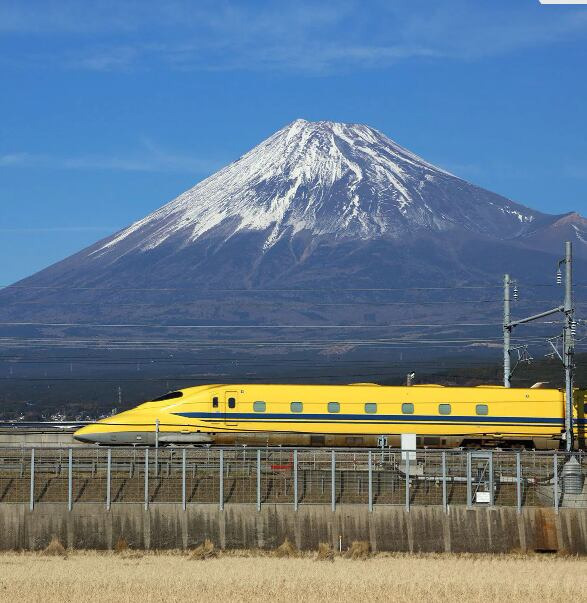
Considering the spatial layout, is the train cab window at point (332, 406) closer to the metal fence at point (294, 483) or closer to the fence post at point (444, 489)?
the metal fence at point (294, 483)

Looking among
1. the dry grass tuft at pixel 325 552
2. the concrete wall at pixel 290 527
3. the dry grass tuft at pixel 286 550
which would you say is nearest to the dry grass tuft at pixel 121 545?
the concrete wall at pixel 290 527

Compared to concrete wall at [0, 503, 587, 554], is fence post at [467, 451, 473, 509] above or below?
above

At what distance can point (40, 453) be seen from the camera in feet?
192

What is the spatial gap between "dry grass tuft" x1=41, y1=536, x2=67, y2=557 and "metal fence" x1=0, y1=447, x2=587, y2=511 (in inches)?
57.4

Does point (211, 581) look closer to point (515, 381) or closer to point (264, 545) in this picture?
point (264, 545)

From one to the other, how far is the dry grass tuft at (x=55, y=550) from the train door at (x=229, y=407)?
821 inches

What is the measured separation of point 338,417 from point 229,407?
19.2ft

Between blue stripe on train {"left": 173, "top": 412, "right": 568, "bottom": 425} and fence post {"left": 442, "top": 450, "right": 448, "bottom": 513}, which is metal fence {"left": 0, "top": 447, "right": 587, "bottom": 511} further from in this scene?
blue stripe on train {"left": 173, "top": 412, "right": 568, "bottom": 425}

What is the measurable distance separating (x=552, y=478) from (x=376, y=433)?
19.4m

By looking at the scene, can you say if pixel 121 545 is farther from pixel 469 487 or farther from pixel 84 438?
pixel 84 438

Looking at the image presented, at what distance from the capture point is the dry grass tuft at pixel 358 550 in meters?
49.1

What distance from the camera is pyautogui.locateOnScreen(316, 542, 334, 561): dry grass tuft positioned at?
48.9 meters

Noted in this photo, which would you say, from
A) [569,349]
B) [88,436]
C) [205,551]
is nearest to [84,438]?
[88,436]

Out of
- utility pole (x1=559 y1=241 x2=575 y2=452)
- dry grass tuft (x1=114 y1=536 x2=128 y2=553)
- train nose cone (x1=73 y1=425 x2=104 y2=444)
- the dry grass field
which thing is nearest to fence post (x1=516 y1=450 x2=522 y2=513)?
the dry grass field
